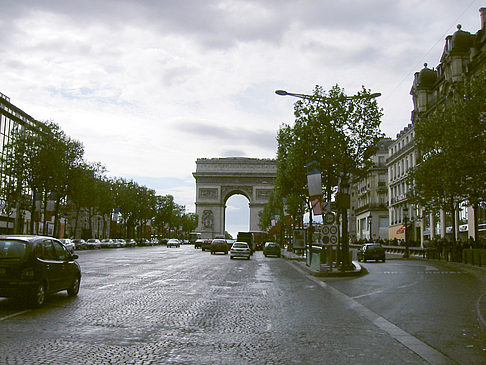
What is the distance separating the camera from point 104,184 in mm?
83500

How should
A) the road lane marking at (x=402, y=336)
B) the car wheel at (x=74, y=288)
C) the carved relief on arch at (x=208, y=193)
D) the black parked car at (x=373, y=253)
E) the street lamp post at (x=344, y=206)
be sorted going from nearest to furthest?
the road lane marking at (x=402, y=336) < the car wheel at (x=74, y=288) < the street lamp post at (x=344, y=206) < the black parked car at (x=373, y=253) < the carved relief on arch at (x=208, y=193)

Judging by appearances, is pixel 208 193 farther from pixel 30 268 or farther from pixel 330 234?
pixel 30 268

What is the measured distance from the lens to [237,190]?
381 ft

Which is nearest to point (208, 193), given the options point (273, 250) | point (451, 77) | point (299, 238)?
point (299, 238)

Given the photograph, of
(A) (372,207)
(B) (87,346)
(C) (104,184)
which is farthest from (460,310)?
(A) (372,207)

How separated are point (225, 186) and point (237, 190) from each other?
2630 millimetres

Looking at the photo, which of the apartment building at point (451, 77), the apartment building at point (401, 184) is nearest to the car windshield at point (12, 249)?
the apartment building at point (451, 77)

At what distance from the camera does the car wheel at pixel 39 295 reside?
37.6 ft

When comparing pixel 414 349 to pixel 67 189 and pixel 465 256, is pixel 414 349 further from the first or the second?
pixel 67 189

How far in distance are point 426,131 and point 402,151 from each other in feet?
132

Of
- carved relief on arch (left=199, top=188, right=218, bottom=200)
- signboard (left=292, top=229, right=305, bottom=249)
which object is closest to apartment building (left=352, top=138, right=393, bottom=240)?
carved relief on arch (left=199, top=188, right=218, bottom=200)

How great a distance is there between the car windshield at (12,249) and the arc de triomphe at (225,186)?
332ft

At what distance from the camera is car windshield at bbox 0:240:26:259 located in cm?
1155

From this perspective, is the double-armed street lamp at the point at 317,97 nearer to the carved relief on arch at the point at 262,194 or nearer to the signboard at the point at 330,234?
the signboard at the point at 330,234
